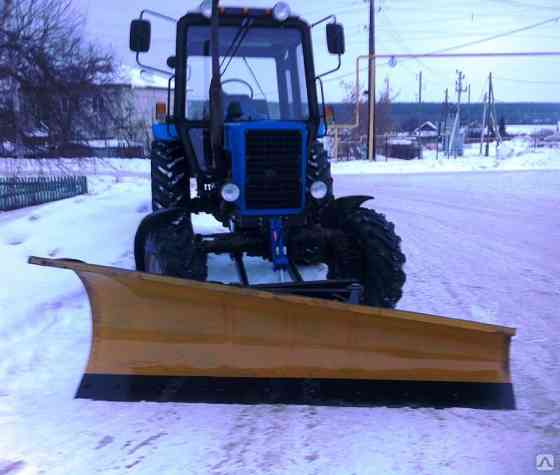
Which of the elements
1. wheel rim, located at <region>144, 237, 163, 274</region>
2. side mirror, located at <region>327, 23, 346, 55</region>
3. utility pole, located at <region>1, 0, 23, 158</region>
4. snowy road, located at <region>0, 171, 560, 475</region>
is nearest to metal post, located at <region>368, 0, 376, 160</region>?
utility pole, located at <region>1, 0, 23, 158</region>

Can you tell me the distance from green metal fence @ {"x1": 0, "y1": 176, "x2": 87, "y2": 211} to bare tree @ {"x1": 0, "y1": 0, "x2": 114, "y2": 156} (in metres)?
1.60

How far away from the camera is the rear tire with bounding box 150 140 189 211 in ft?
19.5

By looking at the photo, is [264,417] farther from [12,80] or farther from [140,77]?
[12,80]

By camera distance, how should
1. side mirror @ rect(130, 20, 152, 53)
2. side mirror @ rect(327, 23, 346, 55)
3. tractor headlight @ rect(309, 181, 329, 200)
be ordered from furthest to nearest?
side mirror @ rect(327, 23, 346, 55) < side mirror @ rect(130, 20, 152, 53) < tractor headlight @ rect(309, 181, 329, 200)

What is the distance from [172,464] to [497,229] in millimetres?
8299

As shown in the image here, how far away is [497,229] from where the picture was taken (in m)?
10.2

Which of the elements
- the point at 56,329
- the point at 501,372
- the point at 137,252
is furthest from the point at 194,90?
the point at 501,372

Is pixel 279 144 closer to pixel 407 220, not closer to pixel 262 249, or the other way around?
pixel 262 249

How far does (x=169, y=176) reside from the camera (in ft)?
19.6

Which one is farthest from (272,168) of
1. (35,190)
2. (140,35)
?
(35,190)

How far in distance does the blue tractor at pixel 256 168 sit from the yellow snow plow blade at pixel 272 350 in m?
0.58

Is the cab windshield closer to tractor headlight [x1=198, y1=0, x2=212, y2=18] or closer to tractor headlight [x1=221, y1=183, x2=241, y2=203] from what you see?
tractor headlight [x1=198, y1=0, x2=212, y2=18]

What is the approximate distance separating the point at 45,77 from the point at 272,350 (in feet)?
40.5

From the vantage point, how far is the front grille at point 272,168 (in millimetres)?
5105
